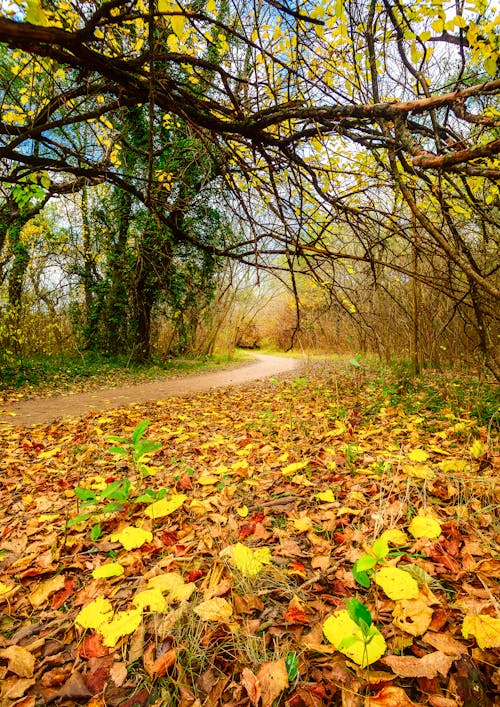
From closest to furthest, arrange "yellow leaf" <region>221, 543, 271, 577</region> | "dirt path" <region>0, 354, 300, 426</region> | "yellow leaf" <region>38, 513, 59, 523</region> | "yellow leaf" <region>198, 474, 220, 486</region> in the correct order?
1. "yellow leaf" <region>221, 543, 271, 577</region>
2. "yellow leaf" <region>38, 513, 59, 523</region>
3. "yellow leaf" <region>198, 474, 220, 486</region>
4. "dirt path" <region>0, 354, 300, 426</region>

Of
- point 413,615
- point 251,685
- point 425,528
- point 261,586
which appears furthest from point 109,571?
point 425,528

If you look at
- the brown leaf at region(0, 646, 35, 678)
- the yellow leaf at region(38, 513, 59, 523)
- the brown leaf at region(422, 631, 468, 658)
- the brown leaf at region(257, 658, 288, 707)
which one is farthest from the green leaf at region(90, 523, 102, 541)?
the brown leaf at region(422, 631, 468, 658)

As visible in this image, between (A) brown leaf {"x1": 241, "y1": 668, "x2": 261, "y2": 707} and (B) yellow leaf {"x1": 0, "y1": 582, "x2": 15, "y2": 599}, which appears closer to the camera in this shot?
(A) brown leaf {"x1": 241, "y1": 668, "x2": 261, "y2": 707}

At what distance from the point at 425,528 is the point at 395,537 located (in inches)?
4.8

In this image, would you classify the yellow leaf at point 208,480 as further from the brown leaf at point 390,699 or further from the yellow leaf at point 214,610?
the brown leaf at point 390,699

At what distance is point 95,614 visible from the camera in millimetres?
1215

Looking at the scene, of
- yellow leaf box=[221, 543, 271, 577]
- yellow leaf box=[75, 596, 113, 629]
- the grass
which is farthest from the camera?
the grass

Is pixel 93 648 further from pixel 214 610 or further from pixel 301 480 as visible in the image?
pixel 301 480

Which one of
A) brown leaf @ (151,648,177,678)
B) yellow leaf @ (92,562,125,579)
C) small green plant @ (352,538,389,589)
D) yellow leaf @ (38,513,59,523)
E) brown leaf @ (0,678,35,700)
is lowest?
yellow leaf @ (38,513,59,523)

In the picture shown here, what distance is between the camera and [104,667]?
1070 millimetres

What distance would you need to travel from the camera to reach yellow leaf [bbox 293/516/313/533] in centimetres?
162

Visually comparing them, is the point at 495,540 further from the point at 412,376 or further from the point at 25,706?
the point at 412,376

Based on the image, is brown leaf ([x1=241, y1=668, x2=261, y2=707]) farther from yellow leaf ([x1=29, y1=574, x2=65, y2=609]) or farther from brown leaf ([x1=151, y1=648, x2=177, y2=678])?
yellow leaf ([x1=29, y1=574, x2=65, y2=609])

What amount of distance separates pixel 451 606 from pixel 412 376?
5322 mm
